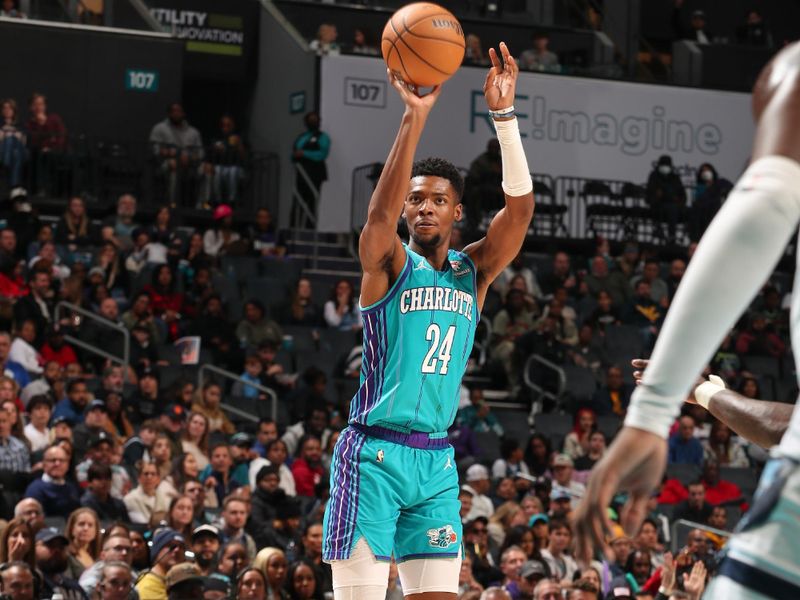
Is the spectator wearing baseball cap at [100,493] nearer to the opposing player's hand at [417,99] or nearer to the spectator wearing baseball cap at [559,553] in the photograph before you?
the spectator wearing baseball cap at [559,553]

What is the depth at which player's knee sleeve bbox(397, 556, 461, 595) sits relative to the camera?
16.8 ft

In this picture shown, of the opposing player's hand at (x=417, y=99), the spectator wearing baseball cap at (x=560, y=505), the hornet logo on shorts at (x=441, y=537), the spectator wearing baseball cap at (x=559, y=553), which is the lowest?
the spectator wearing baseball cap at (x=559, y=553)

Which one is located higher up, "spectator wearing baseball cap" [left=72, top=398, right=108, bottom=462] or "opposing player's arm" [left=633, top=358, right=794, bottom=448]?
"opposing player's arm" [left=633, top=358, right=794, bottom=448]

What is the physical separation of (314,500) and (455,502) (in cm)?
830

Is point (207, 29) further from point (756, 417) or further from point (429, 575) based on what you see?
point (756, 417)

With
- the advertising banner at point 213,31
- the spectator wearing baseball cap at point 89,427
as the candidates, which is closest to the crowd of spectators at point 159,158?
the advertising banner at point 213,31

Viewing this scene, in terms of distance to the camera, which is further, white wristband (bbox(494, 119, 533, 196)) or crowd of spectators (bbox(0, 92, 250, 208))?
crowd of spectators (bbox(0, 92, 250, 208))

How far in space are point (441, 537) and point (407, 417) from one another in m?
0.47

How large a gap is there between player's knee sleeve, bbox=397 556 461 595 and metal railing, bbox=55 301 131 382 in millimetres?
10851

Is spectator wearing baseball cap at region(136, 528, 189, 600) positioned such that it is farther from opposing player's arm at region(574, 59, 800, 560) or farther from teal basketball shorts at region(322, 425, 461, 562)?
opposing player's arm at region(574, 59, 800, 560)

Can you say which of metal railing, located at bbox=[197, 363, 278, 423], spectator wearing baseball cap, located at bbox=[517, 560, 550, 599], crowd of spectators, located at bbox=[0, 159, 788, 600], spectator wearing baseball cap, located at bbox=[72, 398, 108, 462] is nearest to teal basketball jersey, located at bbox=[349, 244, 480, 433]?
crowd of spectators, located at bbox=[0, 159, 788, 600]

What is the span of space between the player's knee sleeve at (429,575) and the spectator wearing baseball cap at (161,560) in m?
4.45

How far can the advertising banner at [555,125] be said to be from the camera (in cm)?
2300

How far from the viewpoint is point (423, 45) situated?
5137 millimetres
